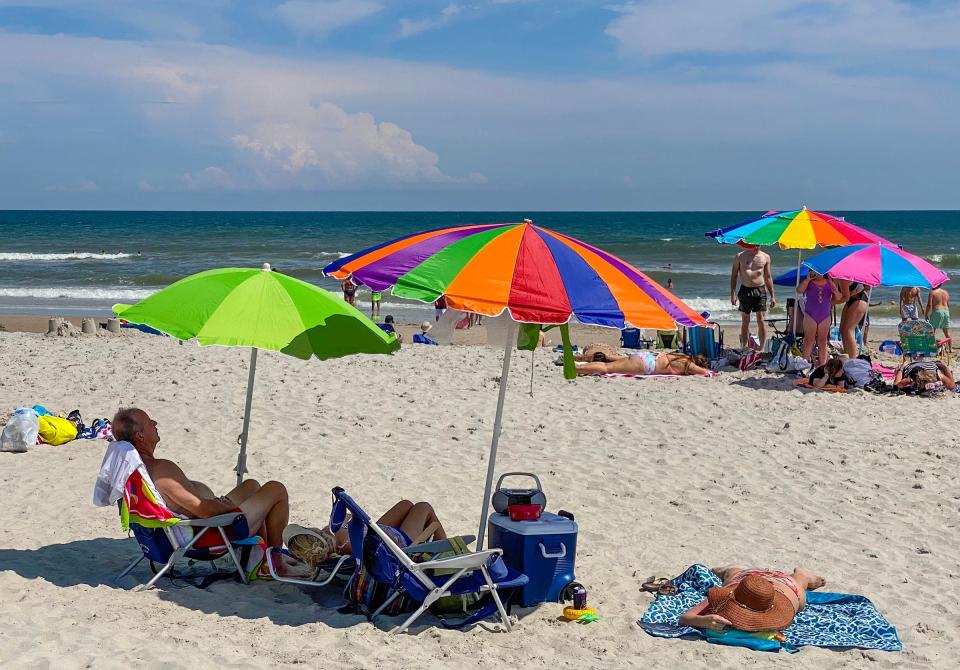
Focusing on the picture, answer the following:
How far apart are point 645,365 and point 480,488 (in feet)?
15.4

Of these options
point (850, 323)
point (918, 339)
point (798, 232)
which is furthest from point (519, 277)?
point (918, 339)

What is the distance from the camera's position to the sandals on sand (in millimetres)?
4773

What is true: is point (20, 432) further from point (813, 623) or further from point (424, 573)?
point (813, 623)

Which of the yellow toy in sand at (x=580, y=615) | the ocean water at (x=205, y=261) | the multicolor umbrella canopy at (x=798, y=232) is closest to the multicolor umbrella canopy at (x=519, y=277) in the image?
the yellow toy in sand at (x=580, y=615)

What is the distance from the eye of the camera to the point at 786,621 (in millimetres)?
4352

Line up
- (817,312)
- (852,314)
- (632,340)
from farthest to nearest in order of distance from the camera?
1. (632,340)
2. (852,314)
3. (817,312)

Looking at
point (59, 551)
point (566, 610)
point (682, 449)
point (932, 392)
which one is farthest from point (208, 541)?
point (932, 392)

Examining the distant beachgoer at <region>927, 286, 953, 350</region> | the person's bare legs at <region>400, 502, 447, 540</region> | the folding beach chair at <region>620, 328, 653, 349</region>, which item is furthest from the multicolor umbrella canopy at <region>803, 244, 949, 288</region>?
the person's bare legs at <region>400, 502, 447, 540</region>

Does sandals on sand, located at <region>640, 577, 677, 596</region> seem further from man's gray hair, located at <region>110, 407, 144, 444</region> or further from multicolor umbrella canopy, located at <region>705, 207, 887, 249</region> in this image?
multicolor umbrella canopy, located at <region>705, 207, 887, 249</region>

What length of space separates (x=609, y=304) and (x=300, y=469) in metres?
3.53

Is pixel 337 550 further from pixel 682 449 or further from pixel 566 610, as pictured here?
pixel 682 449

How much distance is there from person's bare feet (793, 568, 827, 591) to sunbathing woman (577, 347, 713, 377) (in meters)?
6.01

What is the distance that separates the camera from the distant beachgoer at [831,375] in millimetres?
10203

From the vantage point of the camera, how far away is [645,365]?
1087 cm
